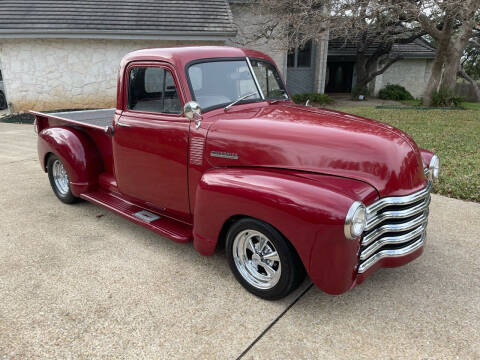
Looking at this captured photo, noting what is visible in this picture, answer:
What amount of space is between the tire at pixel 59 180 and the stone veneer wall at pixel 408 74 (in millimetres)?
20605

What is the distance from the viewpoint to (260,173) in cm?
273

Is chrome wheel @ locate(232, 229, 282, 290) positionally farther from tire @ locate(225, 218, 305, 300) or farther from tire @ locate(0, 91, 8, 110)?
tire @ locate(0, 91, 8, 110)

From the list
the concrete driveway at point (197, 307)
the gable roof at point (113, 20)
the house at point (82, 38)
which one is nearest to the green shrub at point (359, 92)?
the house at point (82, 38)

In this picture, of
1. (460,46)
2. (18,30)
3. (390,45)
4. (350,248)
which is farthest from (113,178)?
(390,45)

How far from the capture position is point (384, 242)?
2.62m

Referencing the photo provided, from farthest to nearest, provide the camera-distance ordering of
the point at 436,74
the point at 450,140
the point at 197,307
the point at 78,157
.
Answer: the point at 436,74 → the point at 450,140 → the point at 78,157 → the point at 197,307

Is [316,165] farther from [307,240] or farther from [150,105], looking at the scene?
[150,105]

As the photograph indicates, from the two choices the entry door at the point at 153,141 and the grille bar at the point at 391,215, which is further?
the entry door at the point at 153,141

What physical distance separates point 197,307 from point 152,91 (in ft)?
6.60

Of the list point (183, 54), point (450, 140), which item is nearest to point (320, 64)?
point (450, 140)

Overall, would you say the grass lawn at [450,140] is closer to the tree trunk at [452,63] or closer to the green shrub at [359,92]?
the tree trunk at [452,63]

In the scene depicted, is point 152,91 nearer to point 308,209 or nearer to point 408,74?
point 308,209

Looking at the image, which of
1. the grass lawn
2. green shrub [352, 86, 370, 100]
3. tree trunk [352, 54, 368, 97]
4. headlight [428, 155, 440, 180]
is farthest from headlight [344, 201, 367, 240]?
tree trunk [352, 54, 368, 97]

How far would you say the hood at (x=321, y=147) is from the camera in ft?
8.54
